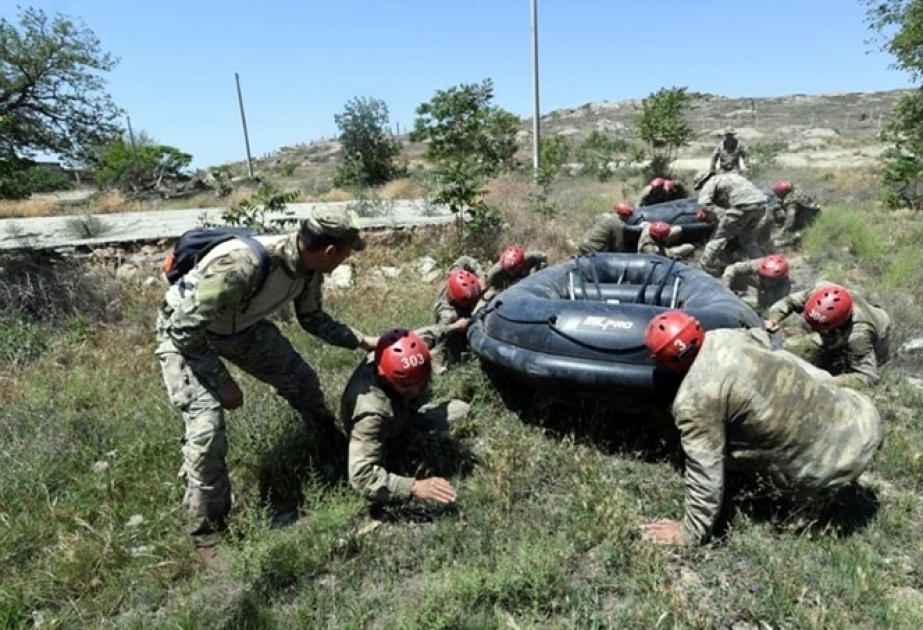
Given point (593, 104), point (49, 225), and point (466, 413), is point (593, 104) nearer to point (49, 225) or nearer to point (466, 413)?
point (49, 225)

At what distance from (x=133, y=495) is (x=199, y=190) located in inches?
796

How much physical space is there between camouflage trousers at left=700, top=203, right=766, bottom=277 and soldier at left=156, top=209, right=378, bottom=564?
20.2ft

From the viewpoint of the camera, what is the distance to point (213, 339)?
307 cm

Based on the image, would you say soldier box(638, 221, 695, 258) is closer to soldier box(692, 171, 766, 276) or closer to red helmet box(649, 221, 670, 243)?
red helmet box(649, 221, 670, 243)

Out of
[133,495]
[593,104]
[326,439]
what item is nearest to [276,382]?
[326,439]

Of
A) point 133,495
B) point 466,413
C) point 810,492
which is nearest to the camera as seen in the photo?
point 810,492

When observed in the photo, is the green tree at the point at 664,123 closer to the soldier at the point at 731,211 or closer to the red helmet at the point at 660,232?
the soldier at the point at 731,211

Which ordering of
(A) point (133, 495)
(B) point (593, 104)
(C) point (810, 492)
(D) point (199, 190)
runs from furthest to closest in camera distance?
(B) point (593, 104) < (D) point (199, 190) < (A) point (133, 495) < (C) point (810, 492)

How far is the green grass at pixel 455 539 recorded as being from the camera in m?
Result: 2.39

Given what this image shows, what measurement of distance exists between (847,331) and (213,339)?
4254 millimetres

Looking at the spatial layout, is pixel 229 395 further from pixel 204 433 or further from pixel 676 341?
pixel 676 341

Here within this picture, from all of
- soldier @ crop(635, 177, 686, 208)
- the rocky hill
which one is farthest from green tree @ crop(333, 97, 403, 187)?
soldier @ crop(635, 177, 686, 208)

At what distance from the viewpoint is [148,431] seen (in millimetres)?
3680

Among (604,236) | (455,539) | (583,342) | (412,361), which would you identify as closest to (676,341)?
(583,342)
